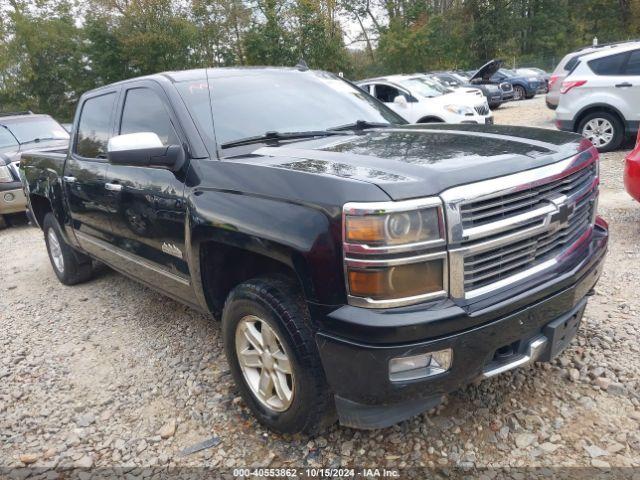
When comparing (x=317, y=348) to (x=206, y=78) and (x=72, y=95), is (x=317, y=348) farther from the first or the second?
(x=72, y=95)

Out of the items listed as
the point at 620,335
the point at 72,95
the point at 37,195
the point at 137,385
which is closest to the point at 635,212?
the point at 620,335

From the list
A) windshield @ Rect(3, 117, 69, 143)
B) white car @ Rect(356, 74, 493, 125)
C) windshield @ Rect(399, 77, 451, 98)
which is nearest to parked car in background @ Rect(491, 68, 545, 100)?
windshield @ Rect(399, 77, 451, 98)

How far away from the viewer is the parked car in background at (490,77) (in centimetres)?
1680

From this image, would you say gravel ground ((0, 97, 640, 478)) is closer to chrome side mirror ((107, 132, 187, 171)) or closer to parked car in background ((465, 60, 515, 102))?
chrome side mirror ((107, 132, 187, 171))

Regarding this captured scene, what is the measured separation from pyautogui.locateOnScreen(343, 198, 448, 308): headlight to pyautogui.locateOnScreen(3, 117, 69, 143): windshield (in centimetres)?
870

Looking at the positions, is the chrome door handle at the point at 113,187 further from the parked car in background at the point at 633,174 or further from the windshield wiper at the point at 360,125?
the parked car in background at the point at 633,174

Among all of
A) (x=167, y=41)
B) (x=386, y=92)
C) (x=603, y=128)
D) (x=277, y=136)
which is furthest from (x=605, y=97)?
(x=167, y=41)

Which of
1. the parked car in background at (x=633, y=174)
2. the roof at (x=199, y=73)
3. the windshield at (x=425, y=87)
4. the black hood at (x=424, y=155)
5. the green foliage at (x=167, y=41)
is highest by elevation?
the green foliage at (x=167, y=41)

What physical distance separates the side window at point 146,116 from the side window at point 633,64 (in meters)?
8.11

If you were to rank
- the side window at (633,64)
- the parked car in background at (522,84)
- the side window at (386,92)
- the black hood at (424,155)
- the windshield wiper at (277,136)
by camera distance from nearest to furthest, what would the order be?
the black hood at (424,155) < the windshield wiper at (277,136) < the side window at (633,64) < the side window at (386,92) < the parked car in background at (522,84)

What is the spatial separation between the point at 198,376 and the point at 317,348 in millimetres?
1379

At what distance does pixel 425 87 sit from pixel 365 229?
1093cm

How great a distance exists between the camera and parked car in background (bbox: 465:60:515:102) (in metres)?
16.8

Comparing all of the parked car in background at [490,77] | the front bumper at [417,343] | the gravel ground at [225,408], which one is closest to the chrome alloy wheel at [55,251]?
the gravel ground at [225,408]
